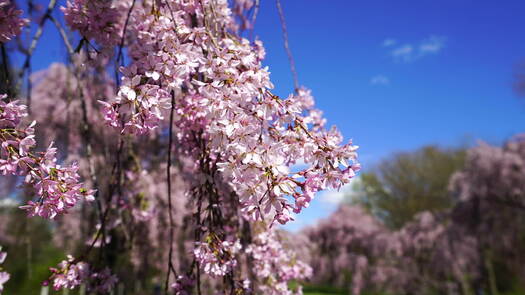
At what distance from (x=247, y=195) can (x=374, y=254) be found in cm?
2056

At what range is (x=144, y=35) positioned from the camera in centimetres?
164

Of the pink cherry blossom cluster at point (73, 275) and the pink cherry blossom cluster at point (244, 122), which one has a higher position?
the pink cherry blossom cluster at point (244, 122)

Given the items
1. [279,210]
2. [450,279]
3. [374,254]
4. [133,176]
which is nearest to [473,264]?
[450,279]

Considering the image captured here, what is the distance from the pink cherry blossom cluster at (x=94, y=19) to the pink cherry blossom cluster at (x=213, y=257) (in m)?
1.30

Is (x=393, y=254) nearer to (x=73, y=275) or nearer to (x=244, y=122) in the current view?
(x=73, y=275)

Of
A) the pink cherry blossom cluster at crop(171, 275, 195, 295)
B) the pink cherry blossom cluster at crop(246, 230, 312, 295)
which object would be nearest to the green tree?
the pink cherry blossom cluster at crop(246, 230, 312, 295)

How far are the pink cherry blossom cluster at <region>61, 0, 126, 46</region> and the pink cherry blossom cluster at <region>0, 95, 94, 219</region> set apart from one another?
2.64 ft

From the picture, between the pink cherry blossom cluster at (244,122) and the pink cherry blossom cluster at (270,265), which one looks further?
the pink cherry blossom cluster at (270,265)

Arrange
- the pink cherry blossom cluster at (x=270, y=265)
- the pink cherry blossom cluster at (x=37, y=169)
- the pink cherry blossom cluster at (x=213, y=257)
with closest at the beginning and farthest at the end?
the pink cherry blossom cluster at (x=37, y=169), the pink cherry blossom cluster at (x=213, y=257), the pink cherry blossom cluster at (x=270, y=265)

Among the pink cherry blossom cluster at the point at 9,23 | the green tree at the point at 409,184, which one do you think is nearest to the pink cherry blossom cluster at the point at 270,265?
the pink cherry blossom cluster at the point at 9,23

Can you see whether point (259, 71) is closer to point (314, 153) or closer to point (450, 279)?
point (314, 153)

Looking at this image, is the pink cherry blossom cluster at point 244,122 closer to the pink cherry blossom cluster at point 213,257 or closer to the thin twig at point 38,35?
the pink cherry blossom cluster at point 213,257

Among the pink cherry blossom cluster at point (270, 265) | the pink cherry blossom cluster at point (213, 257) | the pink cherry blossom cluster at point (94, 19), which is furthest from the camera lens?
the pink cherry blossom cluster at point (270, 265)

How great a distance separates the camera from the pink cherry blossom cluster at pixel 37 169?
1.26m
